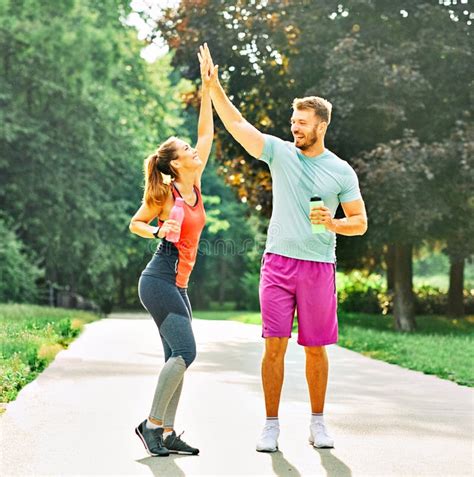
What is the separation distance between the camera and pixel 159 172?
21.5 ft

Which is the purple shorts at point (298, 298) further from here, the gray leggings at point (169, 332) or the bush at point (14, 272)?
the bush at point (14, 272)

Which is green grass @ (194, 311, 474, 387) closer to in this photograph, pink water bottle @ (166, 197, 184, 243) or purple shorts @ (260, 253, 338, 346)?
purple shorts @ (260, 253, 338, 346)

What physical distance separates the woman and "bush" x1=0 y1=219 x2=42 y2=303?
67.3ft

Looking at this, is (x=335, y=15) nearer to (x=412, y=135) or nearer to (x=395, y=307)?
(x=412, y=135)

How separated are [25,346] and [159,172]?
621 cm

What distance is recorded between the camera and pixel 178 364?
20.7 ft

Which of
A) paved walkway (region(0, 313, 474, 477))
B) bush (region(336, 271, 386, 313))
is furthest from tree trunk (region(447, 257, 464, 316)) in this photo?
paved walkway (region(0, 313, 474, 477))

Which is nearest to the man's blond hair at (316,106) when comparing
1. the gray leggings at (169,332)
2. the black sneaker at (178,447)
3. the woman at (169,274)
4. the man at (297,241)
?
the man at (297,241)

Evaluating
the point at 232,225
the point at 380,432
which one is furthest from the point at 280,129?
the point at 232,225

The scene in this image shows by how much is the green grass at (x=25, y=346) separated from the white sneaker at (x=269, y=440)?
2907mm

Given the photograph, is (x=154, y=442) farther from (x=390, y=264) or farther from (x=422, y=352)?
(x=390, y=264)

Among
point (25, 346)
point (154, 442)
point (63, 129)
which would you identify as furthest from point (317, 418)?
point (63, 129)

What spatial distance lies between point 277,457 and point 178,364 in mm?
835

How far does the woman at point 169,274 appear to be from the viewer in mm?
6305
